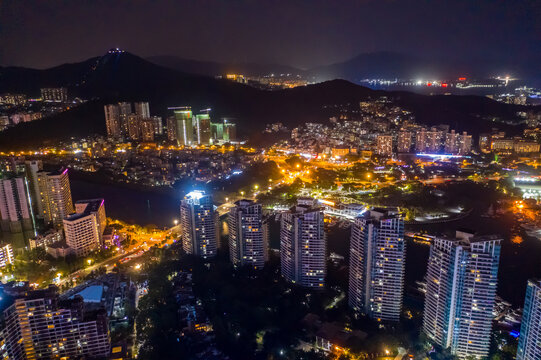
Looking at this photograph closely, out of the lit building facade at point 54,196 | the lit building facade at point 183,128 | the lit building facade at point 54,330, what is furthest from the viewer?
the lit building facade at point 183,128

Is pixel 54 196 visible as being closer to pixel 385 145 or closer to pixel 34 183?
pixel 34 183

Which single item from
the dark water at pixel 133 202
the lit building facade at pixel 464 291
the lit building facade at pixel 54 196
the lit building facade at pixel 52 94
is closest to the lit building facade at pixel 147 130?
the dark water at pixel 133 202

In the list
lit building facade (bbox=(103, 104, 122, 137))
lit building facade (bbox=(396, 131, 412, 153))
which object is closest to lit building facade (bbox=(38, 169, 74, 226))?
lit building facade (bbox=(103, 104, 122, 137))

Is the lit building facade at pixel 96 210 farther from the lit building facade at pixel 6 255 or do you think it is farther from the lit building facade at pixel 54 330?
the lit building facade at pixel 54 330

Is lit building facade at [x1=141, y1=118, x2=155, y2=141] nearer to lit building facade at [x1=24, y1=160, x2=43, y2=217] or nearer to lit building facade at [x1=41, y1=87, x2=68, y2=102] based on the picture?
lit building facade at [x1=41, y1=87, x2=68, y2=102]

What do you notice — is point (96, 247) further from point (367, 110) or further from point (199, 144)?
point (367, 110)
